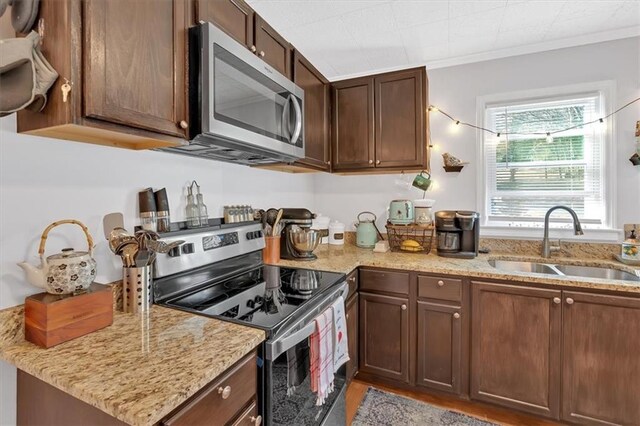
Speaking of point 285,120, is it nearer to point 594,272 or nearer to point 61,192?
point 61,192

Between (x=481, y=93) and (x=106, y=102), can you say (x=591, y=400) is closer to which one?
(x=481, y=93)

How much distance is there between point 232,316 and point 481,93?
2.46 metres

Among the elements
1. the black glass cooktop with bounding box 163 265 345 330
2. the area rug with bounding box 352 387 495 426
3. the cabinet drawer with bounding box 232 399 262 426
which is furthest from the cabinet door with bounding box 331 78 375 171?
the cabinet drawer with bounding box 232 399 262 426

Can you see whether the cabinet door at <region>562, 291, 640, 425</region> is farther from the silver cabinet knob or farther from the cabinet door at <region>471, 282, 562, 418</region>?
the silver cabinet knob

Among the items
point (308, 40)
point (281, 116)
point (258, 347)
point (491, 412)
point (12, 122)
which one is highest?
point (308, 40)

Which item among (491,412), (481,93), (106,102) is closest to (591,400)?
(491,412)

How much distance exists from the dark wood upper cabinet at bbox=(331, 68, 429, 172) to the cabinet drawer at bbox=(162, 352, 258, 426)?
5.64 ft

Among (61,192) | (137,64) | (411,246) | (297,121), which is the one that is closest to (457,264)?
(411,246)

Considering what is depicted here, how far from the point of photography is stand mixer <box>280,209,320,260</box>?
202 cm

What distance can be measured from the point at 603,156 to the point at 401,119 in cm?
144

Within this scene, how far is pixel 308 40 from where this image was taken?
2.12m

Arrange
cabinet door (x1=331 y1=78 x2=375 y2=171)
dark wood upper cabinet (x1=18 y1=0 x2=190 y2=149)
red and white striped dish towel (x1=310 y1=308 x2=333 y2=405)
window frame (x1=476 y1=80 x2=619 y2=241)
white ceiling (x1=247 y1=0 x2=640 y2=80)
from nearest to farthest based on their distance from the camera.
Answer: dark wood upper cabinet (x1=18 y1=0 x2=190 y2=149) < red and white striped dish towel (x1=310 y1=308 x2=333 y2=405) < white ceiling (x1=247 y1=0 x2=640 y2=80) < window frame (x1=476 y1=80 x2=619 y2=241) < cabinet door (x1=331 y1=78 x2=375 y2=171)

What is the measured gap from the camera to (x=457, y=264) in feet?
6.46

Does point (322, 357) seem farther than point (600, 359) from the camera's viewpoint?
No
